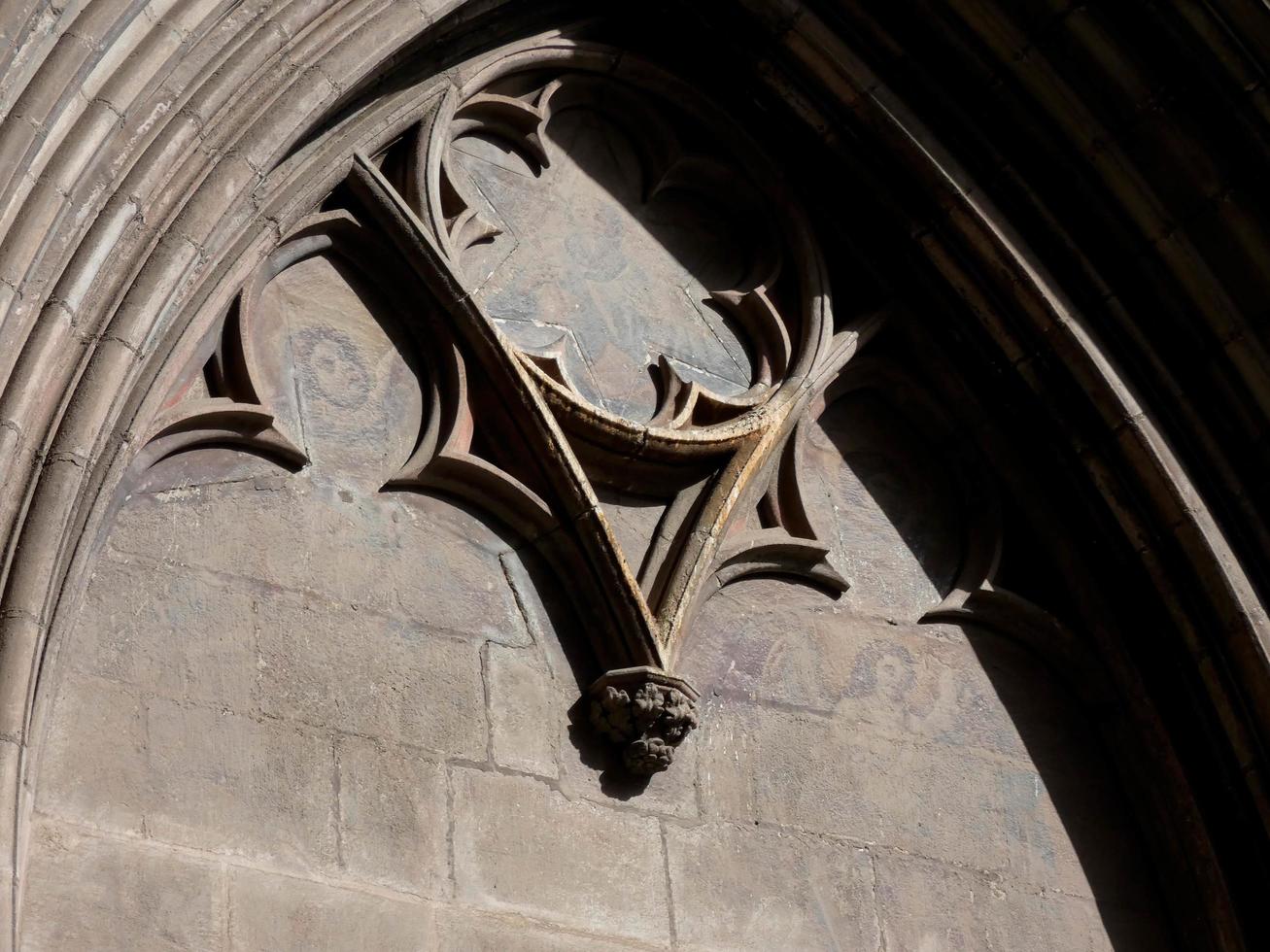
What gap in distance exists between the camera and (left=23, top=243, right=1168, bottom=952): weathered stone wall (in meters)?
4.81

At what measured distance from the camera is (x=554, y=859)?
209 inches

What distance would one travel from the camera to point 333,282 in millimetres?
5816

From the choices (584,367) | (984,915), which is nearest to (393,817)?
(584,367)

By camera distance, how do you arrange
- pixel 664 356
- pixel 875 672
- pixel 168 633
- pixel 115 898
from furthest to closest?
pixel 664 356, pixel 875 672, pixel 168 633, pixel 115 898

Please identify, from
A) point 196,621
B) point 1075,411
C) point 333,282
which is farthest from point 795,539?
point 196,621

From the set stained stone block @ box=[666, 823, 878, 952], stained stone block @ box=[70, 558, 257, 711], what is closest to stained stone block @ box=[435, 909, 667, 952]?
stained stone block @ box=[666, 823, 878, 952]

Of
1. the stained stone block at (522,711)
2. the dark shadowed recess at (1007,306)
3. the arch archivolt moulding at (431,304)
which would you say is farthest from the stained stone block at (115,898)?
the dark shadowed recess at (1007,306)

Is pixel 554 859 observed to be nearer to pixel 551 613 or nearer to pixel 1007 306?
pixel 551 613

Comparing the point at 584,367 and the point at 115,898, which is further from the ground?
the point at 584,367

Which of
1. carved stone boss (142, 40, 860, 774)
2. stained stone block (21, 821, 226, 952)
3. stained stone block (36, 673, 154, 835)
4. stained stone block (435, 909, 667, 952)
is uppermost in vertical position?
carved stone boss (142, 40, 860, 774)

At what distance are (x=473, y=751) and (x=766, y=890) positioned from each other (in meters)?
0.85

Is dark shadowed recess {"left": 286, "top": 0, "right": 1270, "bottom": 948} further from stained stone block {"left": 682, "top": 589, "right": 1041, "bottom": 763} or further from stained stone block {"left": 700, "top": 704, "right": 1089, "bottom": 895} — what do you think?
stained stone block {"left": 700, "top": 704, "right": 1089, "bottom": 895}

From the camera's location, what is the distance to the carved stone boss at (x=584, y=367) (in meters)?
5.59

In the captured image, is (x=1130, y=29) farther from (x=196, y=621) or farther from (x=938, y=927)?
(x=196, y=621)
